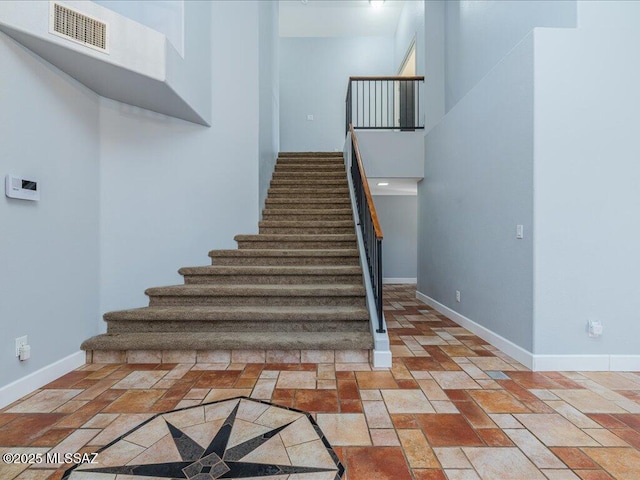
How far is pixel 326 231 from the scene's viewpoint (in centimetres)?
416

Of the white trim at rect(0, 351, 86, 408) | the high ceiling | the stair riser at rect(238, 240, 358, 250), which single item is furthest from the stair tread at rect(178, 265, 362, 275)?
the high ceiling

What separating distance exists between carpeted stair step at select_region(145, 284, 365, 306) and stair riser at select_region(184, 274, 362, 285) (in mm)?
184

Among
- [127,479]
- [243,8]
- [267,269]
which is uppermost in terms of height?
[243,8]

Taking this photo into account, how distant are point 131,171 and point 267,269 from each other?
5.35 feet

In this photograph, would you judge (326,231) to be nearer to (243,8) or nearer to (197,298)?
(197,298)

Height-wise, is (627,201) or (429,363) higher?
(627,201)

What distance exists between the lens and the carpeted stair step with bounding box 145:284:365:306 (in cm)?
304

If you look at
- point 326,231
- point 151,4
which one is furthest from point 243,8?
point 326,231

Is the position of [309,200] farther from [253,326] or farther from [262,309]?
[253,326]

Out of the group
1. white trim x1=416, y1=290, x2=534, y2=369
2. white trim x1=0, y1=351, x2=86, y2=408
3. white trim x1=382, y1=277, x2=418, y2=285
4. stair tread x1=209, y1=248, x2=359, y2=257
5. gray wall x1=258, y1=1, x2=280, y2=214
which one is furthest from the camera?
white trim x1=382, y1=277, x2=418, y2=285

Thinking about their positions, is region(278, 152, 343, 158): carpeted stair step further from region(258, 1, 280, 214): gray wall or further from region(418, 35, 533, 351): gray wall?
region(418, 35, 533, 351): gray wall

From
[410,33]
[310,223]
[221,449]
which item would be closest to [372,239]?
[310,223]

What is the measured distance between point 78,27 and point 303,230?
275 centimetres

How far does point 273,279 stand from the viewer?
10.9 feet
